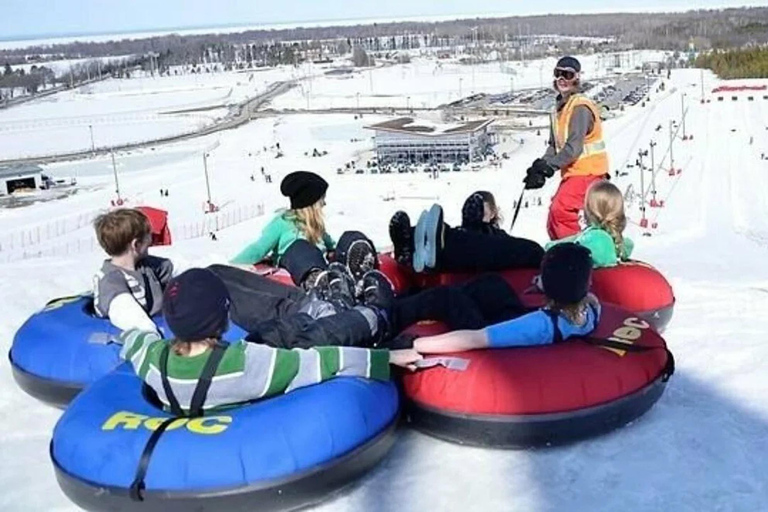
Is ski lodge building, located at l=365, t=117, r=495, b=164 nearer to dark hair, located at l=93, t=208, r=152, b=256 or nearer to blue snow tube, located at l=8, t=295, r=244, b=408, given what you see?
blue snow tube, located at l=8, t=295, r=244, b=408

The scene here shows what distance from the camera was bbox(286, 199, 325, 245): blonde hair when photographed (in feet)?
18.7

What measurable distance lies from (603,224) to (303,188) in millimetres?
1919

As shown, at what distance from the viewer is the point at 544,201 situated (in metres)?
28.7

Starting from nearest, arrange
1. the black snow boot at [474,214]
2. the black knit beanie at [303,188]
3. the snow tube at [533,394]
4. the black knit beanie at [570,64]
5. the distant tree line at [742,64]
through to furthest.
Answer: the snow tube at [533,394]
the black knit beanie at [303,188]
the black snow boot at [474,214]
the black knit beanie at [570,64]
the distant tree line at [742,64]

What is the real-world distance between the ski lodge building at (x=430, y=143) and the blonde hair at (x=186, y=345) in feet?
141

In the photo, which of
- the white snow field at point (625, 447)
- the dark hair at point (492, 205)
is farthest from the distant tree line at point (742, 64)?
the dark hair at point (492, 205)

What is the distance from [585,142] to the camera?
7.01 meters

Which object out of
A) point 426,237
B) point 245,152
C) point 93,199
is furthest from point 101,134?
point 426,237

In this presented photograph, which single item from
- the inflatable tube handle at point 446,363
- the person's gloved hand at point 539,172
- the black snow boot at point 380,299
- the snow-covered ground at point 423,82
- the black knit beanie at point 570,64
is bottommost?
the snow-covered ground at point 423,82

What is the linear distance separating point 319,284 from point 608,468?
74.2 inches

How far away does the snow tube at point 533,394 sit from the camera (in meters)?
3.94

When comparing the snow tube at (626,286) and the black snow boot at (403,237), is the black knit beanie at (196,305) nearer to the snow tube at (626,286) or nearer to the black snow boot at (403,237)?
the snow tube at (626,286)

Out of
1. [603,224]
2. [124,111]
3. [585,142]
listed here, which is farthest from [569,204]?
[124,111]

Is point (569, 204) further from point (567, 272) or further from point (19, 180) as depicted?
point (19, 180)
